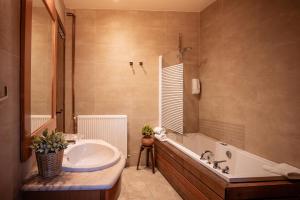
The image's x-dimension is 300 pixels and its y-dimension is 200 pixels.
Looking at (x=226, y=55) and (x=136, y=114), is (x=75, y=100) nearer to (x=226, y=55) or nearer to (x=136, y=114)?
(x=136, y=114)

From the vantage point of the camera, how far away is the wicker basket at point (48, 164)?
138cm

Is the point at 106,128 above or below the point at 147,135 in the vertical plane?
above

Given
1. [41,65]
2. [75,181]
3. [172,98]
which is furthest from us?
[172,98]

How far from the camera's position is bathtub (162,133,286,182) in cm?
198

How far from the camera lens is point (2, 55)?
43.1 inches

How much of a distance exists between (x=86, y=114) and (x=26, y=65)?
2.68m

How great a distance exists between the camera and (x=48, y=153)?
4.51 ft

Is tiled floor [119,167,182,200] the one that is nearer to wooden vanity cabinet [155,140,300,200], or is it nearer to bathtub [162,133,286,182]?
wooden vanity cabinet [155,140,300,200]

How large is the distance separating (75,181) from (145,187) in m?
2.02

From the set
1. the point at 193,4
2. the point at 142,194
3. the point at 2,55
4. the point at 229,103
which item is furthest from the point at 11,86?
the point at 193,4

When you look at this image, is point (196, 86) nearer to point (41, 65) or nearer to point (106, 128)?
point (106, 128)

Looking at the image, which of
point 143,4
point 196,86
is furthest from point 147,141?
point 143,4

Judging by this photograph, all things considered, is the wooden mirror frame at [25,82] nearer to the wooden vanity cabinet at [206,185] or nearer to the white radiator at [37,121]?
the white radiator at [37,121]

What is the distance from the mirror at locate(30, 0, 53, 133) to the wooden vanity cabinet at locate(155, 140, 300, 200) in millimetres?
1477
